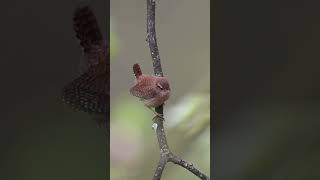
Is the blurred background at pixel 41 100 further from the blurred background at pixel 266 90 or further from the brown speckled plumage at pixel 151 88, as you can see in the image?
the blurred background at pixel 266 90

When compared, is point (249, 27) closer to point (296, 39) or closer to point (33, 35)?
point (296, 39)

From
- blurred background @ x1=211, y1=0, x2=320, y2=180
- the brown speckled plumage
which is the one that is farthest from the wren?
blurred background @ x1=211, y1=0, x2=320, y2=180

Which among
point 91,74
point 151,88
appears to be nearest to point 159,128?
point 151,88

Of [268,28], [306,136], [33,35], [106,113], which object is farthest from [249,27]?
[33,35]

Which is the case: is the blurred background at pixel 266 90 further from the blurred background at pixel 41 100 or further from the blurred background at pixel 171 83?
the blurred background at pixel 41 100

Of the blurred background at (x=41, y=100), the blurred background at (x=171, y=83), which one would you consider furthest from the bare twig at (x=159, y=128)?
the blurred background at (x=41, y=100)
